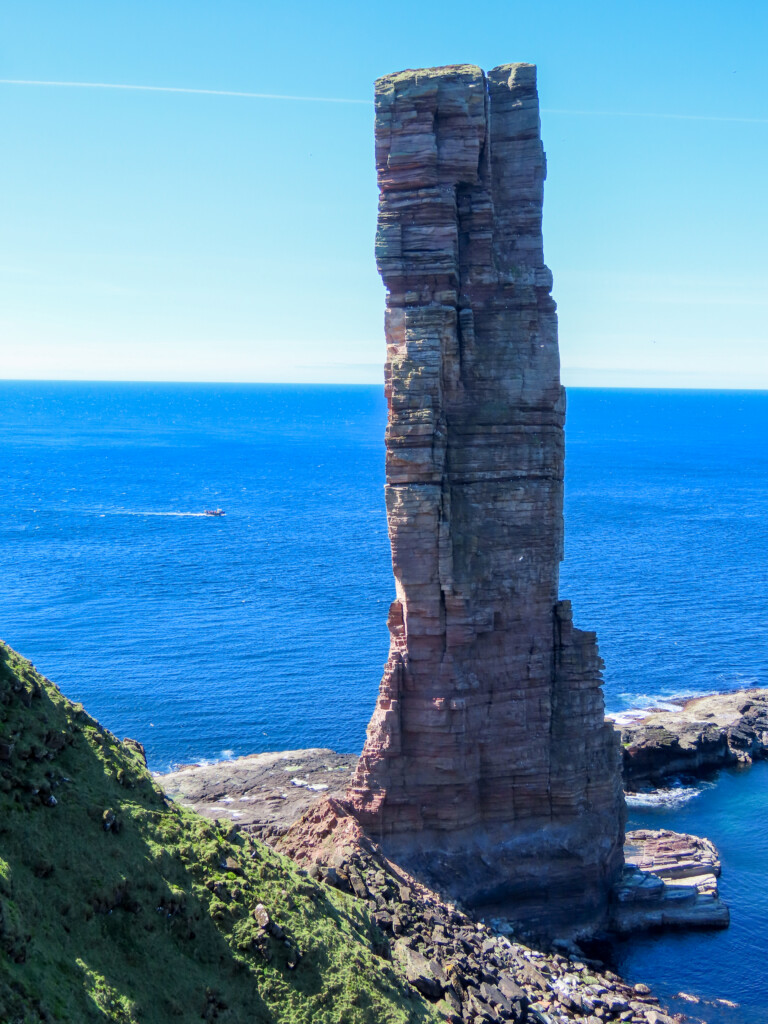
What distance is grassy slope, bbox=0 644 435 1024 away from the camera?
104ft

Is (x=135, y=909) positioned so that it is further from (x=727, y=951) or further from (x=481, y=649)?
(x=727, y=951)

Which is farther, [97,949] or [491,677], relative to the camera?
[491,677]

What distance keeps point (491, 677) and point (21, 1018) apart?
120ft

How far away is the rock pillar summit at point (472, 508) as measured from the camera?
2271 inches

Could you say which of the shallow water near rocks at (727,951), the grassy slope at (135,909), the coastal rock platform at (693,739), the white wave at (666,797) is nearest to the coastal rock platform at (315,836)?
the shallow water near rocks at (727,951)

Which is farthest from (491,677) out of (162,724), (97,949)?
(162,724)

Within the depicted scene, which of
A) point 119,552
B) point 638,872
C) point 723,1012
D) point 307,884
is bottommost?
point 723,1012

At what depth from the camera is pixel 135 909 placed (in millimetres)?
35156

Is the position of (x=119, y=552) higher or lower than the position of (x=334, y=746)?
higher

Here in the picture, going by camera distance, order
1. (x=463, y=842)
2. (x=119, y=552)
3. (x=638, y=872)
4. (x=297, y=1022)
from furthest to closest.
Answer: (x=119, y=552), (x=638, y=872), (x=463, y=842), (x=297, y=1022)

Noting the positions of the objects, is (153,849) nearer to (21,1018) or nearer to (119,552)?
(21,1018)

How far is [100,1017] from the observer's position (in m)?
30.2

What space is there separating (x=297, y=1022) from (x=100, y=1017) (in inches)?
340

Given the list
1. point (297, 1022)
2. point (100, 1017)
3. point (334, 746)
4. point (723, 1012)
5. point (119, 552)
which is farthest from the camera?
point (119, 552)
